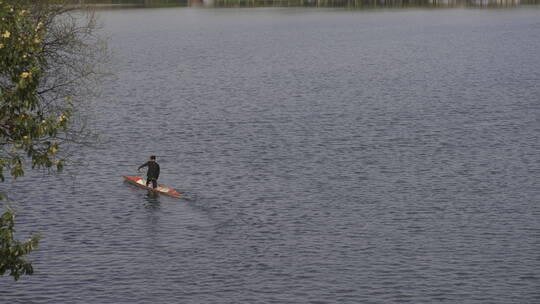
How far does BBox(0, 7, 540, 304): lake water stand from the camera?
139 ft

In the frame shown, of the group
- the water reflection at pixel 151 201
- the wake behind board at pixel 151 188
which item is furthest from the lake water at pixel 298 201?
the wake behind board at pixel 151 188

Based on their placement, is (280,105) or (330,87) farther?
(330,87)

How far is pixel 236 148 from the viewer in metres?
73.7

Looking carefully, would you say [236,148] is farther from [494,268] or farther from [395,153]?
[494,268]

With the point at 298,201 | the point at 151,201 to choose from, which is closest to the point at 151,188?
the point at 151,201

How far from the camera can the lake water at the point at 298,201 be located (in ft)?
139

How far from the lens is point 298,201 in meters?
57.0

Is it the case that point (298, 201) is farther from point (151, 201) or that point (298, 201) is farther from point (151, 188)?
point (151, 188)

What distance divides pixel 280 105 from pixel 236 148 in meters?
25.3

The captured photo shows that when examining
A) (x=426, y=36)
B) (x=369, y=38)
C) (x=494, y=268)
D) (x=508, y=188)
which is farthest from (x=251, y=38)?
(x=494, y=268)

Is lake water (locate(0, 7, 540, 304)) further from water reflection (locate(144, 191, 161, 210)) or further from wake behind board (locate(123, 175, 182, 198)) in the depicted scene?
wake behind board (locate(123, 175, 182, 198))

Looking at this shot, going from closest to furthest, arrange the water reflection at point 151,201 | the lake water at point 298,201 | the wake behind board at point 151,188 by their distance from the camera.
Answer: the lake water at point 298,201 < the water reflection at point 151,201 < the wake behind board at point 151,188

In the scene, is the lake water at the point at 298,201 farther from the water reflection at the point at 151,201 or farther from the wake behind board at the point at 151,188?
the wake behind board at the point at 151,188

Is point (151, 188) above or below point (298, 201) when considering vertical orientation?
above
